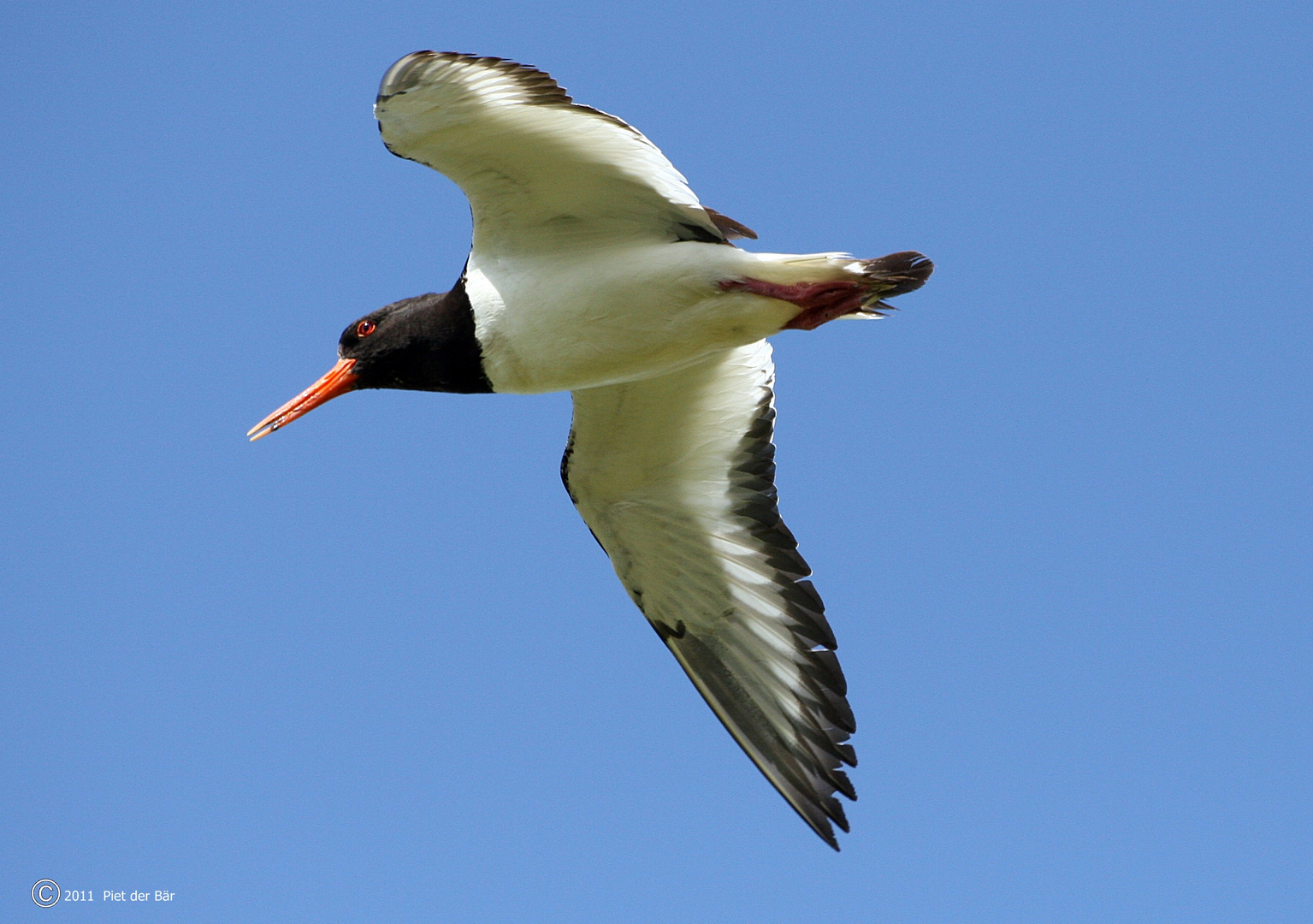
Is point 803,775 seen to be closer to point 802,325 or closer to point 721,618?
point 721,618

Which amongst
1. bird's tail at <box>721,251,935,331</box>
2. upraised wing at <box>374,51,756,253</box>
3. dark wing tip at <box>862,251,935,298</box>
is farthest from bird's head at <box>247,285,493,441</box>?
dark wing tip at <box>862,251,935,298</box>

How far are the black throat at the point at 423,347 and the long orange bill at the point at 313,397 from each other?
66mm

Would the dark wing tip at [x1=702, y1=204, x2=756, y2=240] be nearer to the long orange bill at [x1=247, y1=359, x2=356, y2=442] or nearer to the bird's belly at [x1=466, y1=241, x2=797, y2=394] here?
the bird's belly at [x1=466, y1=241, x2=797, y2=394]

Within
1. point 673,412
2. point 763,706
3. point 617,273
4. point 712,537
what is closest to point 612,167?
point 617,273

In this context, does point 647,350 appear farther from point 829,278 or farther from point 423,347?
point 423,347

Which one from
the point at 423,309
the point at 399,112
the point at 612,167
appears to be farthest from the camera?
the point at 423,309

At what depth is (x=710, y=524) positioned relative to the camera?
26.6 feet

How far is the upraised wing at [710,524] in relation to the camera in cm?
775

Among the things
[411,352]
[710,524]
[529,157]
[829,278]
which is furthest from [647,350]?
[710,524]

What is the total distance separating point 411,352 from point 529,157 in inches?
54.2

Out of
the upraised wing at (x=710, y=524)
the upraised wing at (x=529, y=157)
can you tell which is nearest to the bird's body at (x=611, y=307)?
the upraised wing at (x=529, y=157)

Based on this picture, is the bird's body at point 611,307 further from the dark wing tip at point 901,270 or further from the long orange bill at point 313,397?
the long orange bill at point 313,397

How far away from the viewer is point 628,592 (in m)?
8.20

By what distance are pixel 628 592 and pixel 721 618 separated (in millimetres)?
634
